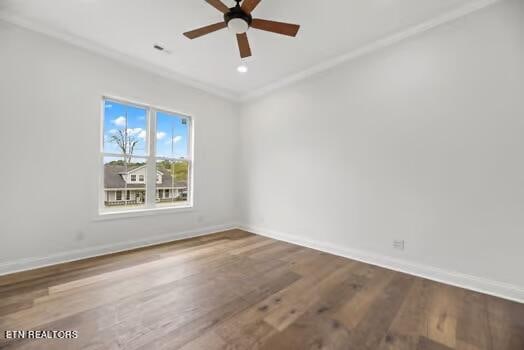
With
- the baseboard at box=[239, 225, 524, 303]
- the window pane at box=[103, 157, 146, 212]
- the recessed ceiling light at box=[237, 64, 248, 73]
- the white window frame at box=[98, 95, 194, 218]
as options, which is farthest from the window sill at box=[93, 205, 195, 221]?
the recessed ceiling light at box=[237, 64, 248, 73]

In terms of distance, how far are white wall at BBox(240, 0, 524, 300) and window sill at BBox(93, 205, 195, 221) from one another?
78.2 inches

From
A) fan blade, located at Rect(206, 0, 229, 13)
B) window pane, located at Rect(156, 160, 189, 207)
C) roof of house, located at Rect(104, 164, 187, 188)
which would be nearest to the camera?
fan blade, located at Rect(206, 0, 229, 13)

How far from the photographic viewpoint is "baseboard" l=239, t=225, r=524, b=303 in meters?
2.12

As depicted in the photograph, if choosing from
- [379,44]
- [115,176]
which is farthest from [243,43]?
[115,176]

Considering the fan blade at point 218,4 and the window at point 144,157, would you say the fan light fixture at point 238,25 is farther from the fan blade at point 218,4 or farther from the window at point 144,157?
the window at point 144,157

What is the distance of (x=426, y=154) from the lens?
2.58 meters

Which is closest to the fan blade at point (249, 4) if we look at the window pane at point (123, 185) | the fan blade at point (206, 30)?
the fan blade at point (206, 30)

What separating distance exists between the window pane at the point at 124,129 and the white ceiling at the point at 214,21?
0.81 meters

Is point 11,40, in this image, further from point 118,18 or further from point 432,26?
point 432,26

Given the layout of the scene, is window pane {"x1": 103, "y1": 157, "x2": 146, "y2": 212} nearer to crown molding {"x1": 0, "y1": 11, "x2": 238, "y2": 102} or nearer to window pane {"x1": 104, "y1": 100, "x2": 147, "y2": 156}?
window pane {"x1": 104, "y1": 100, "x2": 147, "y2": 156}

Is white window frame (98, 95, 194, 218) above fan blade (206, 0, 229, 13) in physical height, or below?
below

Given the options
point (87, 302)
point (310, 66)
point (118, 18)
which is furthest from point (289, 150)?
point (87, 302)

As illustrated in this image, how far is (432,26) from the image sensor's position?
255cm

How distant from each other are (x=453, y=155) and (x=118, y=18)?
4.10 metres
